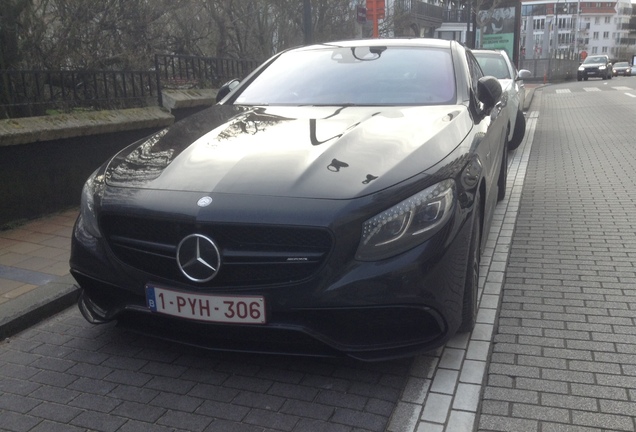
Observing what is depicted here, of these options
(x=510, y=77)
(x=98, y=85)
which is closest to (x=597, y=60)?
(x=510, y=77)

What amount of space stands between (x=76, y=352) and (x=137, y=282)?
0.77 m

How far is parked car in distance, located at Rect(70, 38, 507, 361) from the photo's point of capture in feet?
9.36

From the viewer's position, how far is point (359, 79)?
4.55 metres

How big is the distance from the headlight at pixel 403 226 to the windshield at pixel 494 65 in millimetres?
8575

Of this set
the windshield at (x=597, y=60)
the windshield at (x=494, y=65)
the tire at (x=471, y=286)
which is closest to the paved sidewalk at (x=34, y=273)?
the tire at (x=471, y=286)

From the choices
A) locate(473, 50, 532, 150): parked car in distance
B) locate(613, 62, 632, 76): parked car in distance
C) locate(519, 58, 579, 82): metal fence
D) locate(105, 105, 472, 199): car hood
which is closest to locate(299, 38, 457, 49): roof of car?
locate(105, 105, 472, 199): car hood

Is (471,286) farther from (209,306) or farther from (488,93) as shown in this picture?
(488,93)

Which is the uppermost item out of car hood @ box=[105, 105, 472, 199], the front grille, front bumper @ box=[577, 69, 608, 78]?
car hood @ box=[105, 105, 472, 199]

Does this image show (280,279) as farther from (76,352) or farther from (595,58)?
(595,58)

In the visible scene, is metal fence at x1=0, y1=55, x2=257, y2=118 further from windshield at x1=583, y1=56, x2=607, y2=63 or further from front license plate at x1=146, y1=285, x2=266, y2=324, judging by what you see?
windshield at x1=583, y1=56, x2=607, y2=63

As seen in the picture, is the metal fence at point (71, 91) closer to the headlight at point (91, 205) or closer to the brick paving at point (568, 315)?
the headlight at point (91, 205)

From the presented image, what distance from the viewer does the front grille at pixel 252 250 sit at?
9.41 ft

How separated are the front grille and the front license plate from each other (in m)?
0.07

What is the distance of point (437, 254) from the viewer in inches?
115
